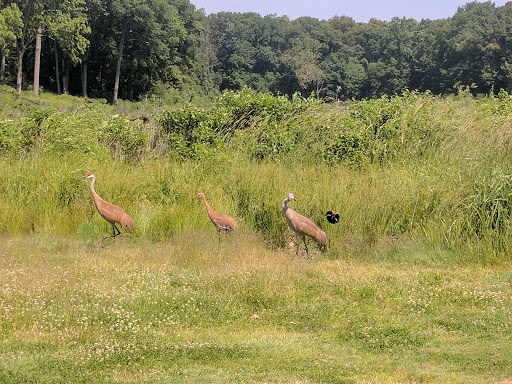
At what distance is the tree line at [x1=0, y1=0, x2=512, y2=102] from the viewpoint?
5462 centimetres

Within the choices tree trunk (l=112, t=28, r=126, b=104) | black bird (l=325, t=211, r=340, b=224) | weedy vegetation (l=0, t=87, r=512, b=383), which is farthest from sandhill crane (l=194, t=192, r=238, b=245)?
tree trunk (l=112, t=28, r=126, b=104)

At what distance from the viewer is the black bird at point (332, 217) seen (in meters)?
10.4

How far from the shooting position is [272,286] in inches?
311

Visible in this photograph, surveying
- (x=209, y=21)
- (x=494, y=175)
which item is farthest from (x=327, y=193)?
(x=209, y=21)

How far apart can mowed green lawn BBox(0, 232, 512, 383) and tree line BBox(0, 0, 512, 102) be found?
37598 mm

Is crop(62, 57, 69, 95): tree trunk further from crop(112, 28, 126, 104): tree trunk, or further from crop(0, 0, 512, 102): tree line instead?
crop(112, 28, 126, 104): tree trunk

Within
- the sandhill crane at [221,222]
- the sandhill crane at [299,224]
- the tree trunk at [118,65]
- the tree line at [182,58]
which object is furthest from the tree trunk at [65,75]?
the sandhill crane at [299,224]

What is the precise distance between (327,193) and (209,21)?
107 m

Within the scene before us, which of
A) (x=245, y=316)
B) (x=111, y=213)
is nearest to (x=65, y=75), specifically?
(x=111, y=213)

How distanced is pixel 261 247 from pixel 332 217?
4.24ft

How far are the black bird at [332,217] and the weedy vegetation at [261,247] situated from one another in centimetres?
26

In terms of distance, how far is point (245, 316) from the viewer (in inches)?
287

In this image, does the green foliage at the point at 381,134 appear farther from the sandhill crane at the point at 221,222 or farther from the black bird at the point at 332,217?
the sandhill crane at the point at 221,222

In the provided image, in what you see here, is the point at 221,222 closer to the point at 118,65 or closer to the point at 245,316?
the point at 245,316
